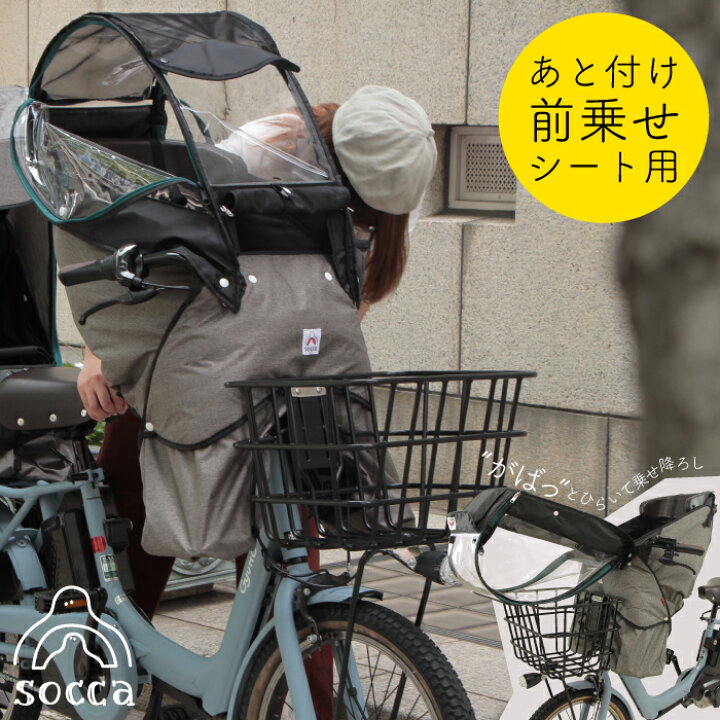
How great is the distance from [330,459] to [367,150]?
0.83 meters

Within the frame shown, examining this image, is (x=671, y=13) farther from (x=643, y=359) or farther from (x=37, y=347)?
(x=37, y=347)

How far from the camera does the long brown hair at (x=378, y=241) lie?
3158 millimetres

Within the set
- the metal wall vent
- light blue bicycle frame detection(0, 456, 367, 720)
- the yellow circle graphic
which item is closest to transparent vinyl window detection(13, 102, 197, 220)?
light blue bicycle frame detection(0, 456, 367, 720)

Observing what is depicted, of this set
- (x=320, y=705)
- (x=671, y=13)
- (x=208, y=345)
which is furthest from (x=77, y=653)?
(x=671, y=13)

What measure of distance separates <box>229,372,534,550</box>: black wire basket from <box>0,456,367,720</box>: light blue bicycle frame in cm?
9

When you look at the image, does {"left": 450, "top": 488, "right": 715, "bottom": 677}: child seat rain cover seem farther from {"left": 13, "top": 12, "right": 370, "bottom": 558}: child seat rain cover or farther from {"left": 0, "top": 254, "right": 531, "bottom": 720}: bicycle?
{"left": 13, "top": 12, "right": 370, "bottom": 558}: child seat rain cover

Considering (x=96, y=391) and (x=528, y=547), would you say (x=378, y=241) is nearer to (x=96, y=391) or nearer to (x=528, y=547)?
(x=96, y=391)

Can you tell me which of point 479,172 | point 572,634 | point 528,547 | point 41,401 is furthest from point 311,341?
point 479,172

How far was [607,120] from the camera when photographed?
18.2 ft

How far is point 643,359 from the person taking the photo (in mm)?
5059

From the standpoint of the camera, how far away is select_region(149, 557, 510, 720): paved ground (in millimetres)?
4090

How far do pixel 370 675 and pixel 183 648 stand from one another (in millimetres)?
528

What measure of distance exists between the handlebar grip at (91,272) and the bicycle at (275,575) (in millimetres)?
374

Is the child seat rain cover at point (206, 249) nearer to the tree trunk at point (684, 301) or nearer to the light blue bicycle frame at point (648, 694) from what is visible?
the light blue bicycle frame at point (648, 694)
